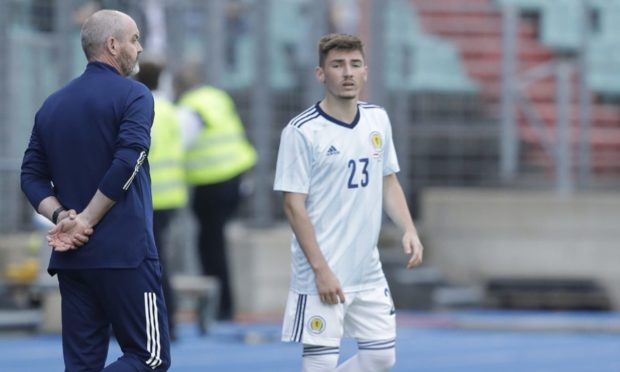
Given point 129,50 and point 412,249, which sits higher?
point 129,50

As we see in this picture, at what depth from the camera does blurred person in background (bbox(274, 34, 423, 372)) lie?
794 centimetres

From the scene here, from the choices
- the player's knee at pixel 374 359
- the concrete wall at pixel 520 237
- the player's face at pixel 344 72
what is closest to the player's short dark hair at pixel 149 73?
the player's face at pixel 344 72

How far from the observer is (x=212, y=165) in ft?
47.9

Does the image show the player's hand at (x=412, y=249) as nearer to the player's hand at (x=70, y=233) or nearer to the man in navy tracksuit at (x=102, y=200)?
the man in navy tracksuit at (x=102, y=200)

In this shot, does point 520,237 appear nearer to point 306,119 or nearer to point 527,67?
point 527,67

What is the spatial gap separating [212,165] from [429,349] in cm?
242

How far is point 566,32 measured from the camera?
1911cm

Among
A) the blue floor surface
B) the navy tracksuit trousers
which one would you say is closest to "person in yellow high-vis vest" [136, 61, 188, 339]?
the blue floor surface

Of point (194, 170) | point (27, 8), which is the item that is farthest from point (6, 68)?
point (194, 170)

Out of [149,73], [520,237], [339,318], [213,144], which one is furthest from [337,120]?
[520,237]

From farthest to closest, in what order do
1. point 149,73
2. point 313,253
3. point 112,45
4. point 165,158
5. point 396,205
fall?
point 165,158 < point 149,73 < point 396,205 < point 313,253 < point 112,45

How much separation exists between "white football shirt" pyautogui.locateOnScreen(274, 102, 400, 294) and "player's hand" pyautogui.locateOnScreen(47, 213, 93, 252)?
119cm

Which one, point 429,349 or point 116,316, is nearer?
point 116,316

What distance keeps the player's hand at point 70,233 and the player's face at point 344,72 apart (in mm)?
1459
